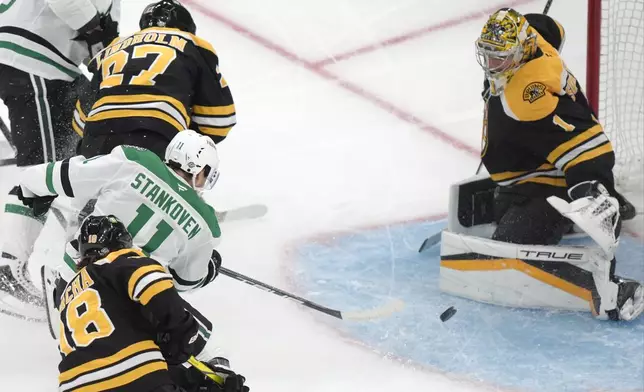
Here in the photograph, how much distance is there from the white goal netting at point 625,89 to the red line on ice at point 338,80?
23.0 inches

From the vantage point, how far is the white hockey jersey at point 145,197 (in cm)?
274

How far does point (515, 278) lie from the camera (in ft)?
11.4

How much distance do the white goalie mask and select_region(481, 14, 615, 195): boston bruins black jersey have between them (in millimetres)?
1128

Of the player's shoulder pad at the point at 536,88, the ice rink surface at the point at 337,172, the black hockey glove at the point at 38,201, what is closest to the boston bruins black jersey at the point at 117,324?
the black hockey glove at the point at 38,201

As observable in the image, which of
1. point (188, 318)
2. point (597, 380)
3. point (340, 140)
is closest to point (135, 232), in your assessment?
point (188, 318)

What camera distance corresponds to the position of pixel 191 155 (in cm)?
275

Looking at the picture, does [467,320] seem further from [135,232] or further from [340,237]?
[135,232]

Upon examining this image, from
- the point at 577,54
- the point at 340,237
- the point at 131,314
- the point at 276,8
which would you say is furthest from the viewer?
the point at 276,8

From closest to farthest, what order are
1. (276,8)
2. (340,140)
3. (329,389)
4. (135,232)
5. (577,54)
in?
(135,232) < (329,389) < (340,140) < (577,54) < (276,8)

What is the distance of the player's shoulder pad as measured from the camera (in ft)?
11.2

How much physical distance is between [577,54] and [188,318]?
314cm

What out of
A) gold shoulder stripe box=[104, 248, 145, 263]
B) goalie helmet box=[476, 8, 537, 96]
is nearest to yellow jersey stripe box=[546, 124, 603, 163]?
goalie helmet box=[476, 8, 537, 96]

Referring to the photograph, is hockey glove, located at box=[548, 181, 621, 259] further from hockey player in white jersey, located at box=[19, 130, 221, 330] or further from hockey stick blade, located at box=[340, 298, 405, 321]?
hockey player in white jersey, located at box=[19, 130, 221, 330]

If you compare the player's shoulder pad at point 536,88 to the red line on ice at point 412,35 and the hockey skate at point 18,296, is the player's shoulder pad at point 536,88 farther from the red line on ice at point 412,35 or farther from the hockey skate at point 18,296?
the red line on ice at point 412,35
